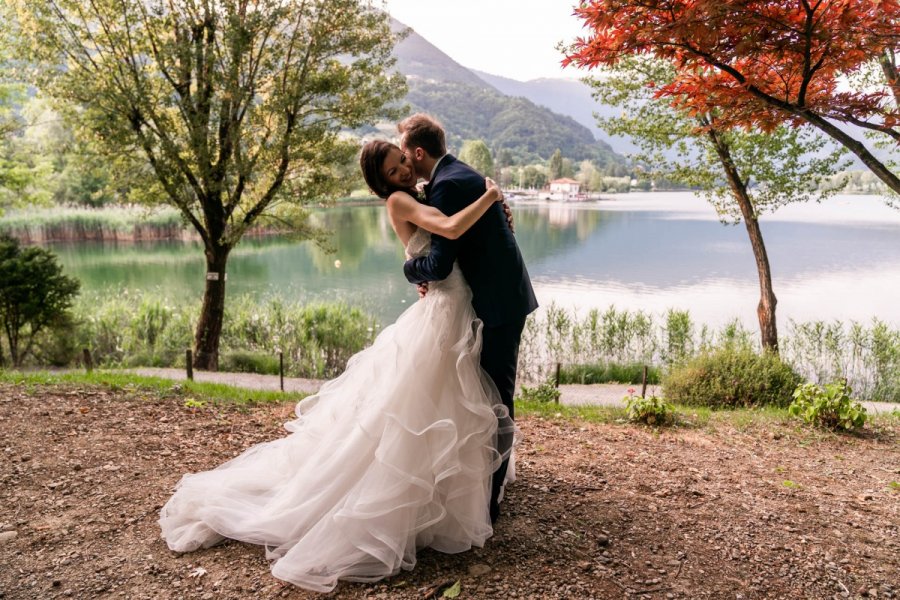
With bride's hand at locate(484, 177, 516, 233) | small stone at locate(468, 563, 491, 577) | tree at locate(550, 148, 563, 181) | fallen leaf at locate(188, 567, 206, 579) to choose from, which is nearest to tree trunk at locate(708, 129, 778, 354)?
bride's hand at locate(484, 177, 516, 233)

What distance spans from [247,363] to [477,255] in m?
9.72

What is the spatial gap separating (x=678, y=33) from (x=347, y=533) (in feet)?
11.2

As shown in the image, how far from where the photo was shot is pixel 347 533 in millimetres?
2785

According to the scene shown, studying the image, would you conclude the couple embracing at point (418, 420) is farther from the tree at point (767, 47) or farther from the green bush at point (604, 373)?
the green bush at point (604, 373)

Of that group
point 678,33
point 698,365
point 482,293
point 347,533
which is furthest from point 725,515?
point 698,365

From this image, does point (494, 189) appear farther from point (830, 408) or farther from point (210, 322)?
point (210, 322)

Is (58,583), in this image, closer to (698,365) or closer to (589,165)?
(698,365)

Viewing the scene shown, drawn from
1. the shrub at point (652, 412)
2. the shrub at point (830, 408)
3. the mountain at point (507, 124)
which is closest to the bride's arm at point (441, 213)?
the shrub at point (652, 412)

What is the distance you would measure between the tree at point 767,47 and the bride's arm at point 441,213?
5.59ft

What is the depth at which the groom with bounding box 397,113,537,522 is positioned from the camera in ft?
9.39

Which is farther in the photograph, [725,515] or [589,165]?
[589,165]

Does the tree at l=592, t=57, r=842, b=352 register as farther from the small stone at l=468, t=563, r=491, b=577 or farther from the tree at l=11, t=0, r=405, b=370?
the small stone at l=468, t=563, r=491, b=577

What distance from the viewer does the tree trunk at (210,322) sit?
10.6 m

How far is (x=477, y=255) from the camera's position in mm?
2971
